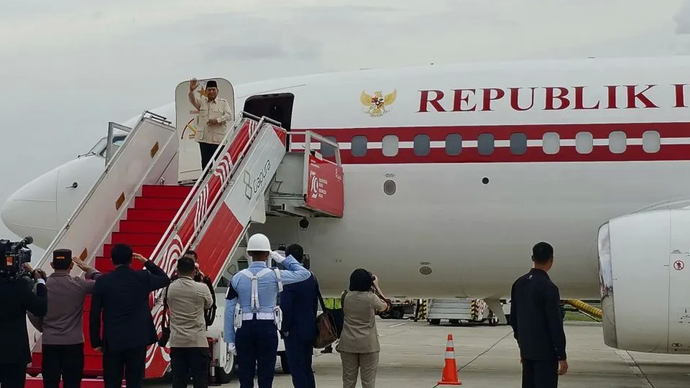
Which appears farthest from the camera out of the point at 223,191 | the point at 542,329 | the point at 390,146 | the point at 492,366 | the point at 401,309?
the point at 401,309

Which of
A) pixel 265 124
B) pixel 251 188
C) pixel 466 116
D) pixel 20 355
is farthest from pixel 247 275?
pixel 466 116

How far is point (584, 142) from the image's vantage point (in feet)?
43.1

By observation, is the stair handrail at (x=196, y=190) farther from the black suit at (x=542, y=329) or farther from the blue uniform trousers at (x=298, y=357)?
the black suit at (x=542, y=329)

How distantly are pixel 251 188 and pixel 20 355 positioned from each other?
188 inches

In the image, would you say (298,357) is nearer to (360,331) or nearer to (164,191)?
(360,331)

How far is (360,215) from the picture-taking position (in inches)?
539

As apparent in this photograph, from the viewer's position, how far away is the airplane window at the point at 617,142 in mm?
13047

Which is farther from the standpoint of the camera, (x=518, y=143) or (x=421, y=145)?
(x=421, y=145)

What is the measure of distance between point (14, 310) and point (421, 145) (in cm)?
689

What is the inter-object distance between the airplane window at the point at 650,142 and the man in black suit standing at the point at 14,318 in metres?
8.35

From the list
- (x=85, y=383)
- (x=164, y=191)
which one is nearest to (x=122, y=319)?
(x=85, y=383)

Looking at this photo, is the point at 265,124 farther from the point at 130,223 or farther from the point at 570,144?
the point at 570,144

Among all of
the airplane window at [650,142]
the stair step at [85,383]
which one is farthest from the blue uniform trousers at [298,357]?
the airplane window at [650,142]

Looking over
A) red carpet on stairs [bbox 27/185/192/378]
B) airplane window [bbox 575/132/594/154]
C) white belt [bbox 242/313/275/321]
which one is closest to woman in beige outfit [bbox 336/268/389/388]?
white belt [bbox 242/313/275/321]
